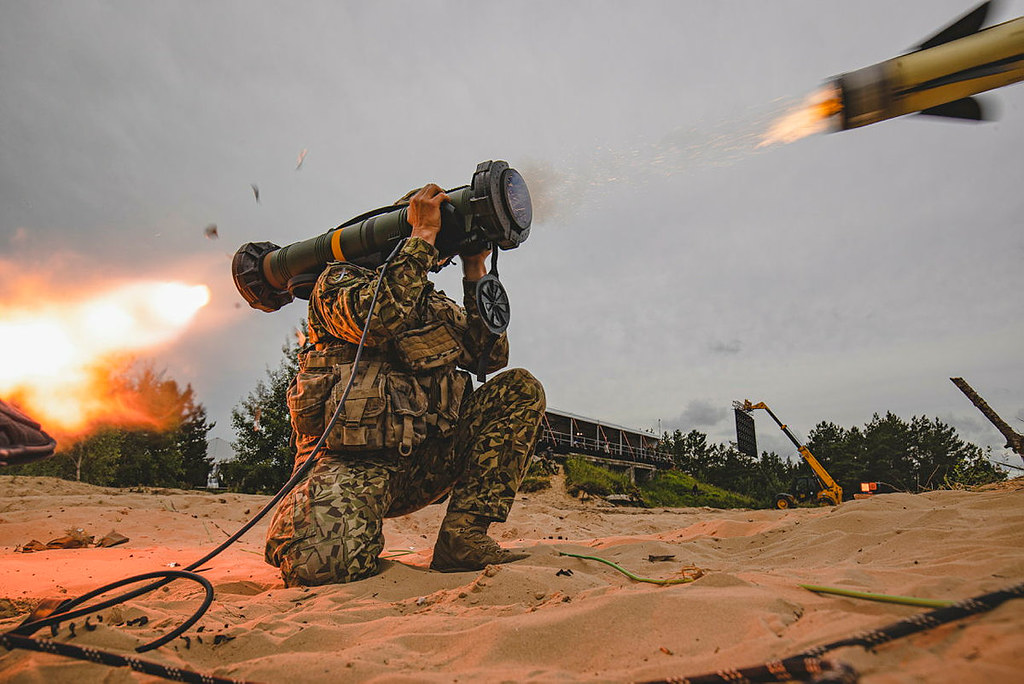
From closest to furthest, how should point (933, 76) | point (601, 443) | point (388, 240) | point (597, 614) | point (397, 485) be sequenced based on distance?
point (597, 614) < point (933, 76) < point (397, 485) < point (388, 240) < point (601, 443)

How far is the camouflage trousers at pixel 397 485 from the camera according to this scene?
8.23ft

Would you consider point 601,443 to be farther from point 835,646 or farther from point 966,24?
point 835,646

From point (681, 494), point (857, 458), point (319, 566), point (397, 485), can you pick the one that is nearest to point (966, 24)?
point (397, 485)

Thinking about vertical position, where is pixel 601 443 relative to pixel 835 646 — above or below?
above

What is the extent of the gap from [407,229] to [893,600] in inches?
116

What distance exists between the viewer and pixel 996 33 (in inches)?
91.6

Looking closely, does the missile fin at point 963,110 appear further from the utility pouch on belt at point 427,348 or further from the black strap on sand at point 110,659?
the black strap on sand at point 110,659

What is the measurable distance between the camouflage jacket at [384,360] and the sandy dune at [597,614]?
740mm

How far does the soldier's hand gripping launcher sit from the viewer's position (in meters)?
3.21

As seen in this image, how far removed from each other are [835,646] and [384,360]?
2633 millimetres

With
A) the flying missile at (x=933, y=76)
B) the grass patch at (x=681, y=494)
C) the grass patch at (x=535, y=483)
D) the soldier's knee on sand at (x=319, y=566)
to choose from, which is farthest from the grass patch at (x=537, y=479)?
the flying missile at (x=933, y=76)

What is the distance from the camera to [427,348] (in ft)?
10.5

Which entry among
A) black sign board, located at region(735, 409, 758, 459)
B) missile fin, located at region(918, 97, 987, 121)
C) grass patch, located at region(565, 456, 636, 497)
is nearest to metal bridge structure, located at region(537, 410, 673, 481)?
grass patch, located at region(565, 456, 636, 497)

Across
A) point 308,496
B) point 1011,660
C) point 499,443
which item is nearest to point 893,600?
point 1011,660
